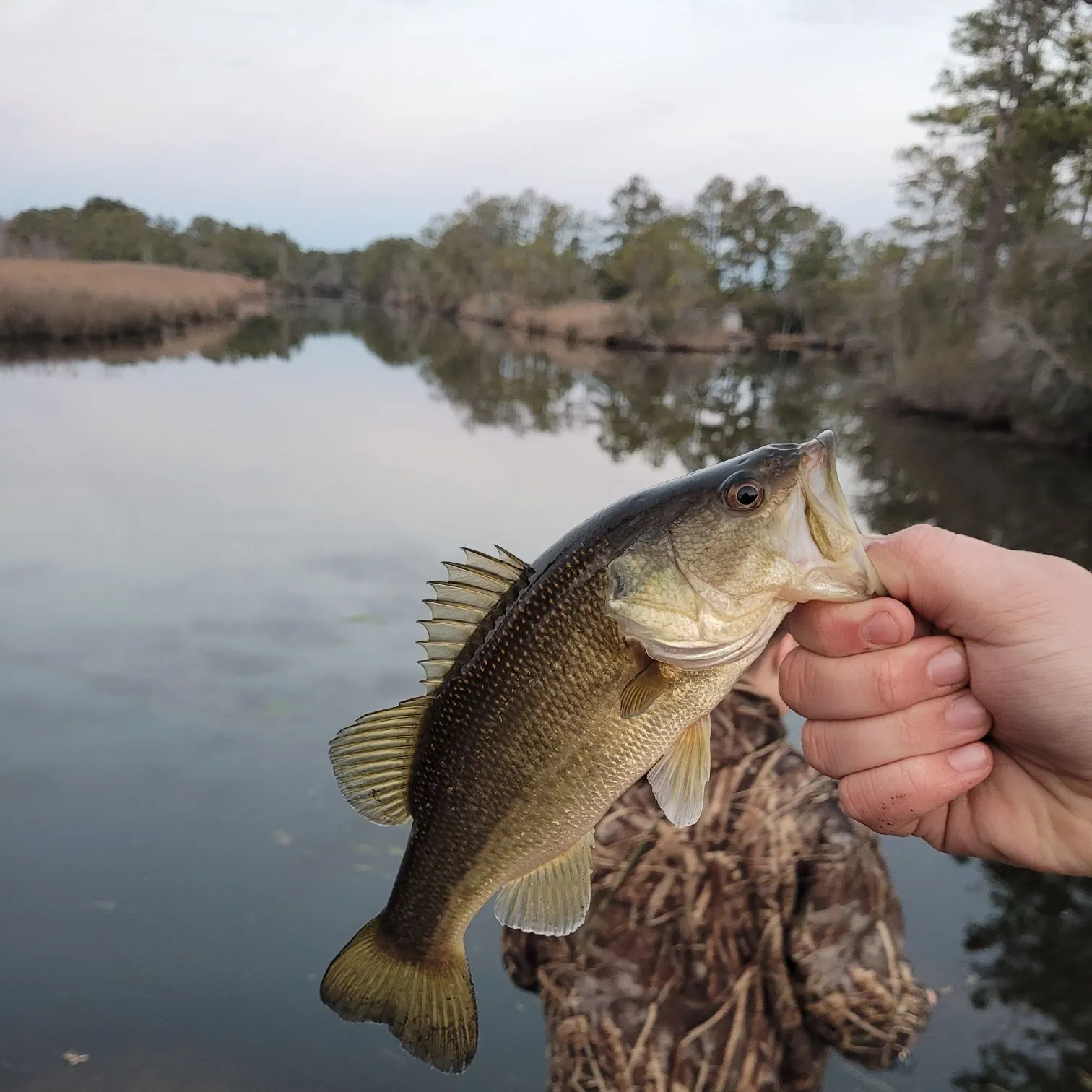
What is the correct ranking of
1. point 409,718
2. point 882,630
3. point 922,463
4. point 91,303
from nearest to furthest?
point 882,630
point 409,718
point 922,463
point 91,303

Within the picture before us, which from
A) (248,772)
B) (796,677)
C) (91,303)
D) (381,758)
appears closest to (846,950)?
(796,677)

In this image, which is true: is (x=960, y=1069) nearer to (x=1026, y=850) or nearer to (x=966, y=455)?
(x=1026, y=850)

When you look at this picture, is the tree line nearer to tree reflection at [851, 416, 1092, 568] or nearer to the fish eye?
tree reflection at [851, 416, 1092, 568]

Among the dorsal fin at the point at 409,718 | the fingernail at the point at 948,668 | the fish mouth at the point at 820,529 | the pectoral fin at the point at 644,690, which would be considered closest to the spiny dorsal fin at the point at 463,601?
the dorsal fin at the point at 409,718

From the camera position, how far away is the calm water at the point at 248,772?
3.94 meters

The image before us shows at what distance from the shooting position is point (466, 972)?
79.5 inches

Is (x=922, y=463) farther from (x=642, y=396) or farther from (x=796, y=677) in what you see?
(x=796, y=677)

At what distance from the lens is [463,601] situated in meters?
1.86

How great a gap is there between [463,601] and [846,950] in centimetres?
211

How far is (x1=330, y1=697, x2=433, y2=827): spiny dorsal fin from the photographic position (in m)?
1.92

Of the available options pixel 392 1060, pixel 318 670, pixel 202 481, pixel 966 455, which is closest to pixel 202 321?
pixel 202 481

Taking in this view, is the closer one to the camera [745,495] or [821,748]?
[745,495]

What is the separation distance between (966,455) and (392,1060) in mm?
20304

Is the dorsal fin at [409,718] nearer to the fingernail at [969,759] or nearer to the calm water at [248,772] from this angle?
the fingernail at [969,759]
